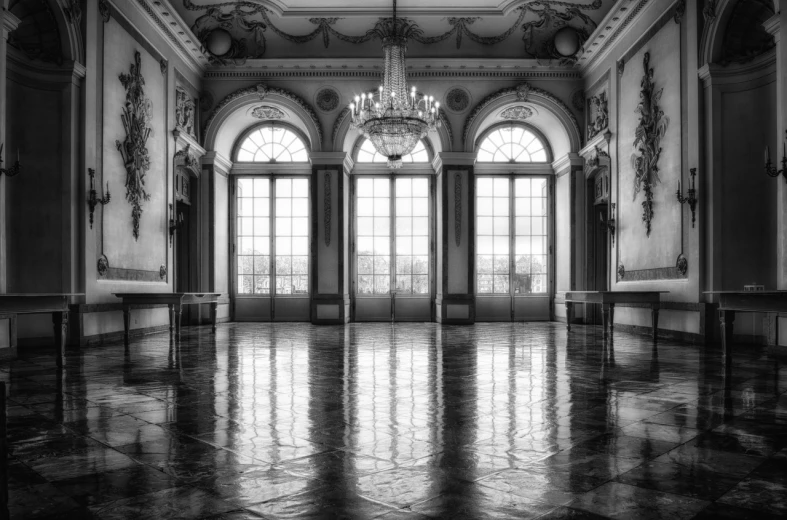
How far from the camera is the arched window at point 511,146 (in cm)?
1407

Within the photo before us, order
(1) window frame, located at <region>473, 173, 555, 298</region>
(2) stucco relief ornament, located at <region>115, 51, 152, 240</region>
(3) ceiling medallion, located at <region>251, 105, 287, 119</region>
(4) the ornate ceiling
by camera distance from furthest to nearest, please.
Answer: (1) window frame, located at <region>473, 173, 555, 298</region>, (3) ceiling medallion, located at <region>251, 105, 287, 119</region>, (4) the ornate ceiling, (2) stucco relief ornament, located at <region>115, 51, 152, 240</region>

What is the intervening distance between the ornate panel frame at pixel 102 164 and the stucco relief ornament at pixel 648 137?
802 cm

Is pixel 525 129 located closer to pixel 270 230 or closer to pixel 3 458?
pixel 270 230

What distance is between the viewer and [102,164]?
27.3 feet

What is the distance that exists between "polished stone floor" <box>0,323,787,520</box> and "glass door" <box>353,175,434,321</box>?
780 cm

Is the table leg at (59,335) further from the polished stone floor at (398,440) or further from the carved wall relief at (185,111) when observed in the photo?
the carved wall relief at (185,111)

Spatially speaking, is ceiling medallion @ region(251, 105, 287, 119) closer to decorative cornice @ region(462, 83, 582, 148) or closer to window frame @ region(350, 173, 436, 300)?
window frame @ region(350, 173, 436, 300)

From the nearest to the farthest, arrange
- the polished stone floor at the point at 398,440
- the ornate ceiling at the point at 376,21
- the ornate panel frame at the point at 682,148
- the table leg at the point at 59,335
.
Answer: the polished stone floor at the point at 398,440, the table leg at the point at 59,335, the ornate panel frame at the point at 682,148, the ornate ceiling at the point at 376,21

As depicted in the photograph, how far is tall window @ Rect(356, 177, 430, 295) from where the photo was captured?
45.8ft

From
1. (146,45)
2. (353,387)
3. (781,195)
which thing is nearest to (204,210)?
(146,45)

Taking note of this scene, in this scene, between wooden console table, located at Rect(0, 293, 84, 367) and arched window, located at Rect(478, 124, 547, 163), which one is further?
arched window, located at Rect(478, 124, 547, 163)

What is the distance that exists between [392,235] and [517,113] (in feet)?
12.9

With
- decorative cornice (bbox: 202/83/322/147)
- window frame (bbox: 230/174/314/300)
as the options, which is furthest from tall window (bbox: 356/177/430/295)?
decorative cornice (bbox: 202/83/322/147)

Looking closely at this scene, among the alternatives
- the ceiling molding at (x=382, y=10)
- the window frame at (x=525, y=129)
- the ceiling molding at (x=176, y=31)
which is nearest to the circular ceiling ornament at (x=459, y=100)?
the window frame at (x=525, y=129)
